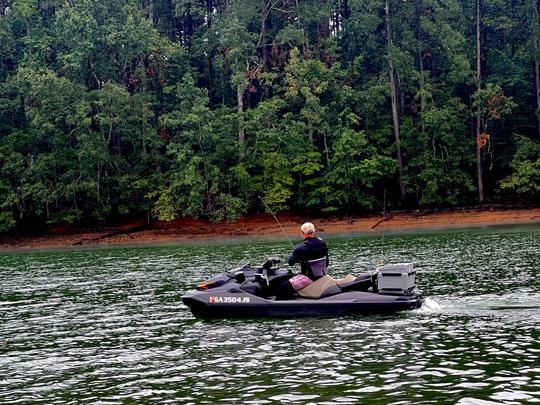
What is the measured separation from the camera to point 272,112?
186 ft

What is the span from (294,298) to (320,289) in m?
0.62

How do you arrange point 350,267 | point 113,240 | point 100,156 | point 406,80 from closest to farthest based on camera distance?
point 350,267
point 113,240
point 100,156
point 406,80

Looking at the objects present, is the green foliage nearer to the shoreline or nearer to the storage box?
the shoreline

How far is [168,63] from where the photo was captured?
61.9 m

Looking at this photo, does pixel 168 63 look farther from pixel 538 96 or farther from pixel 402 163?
pixel 538 96

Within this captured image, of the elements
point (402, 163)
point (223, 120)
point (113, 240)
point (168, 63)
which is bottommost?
point (113, 240)

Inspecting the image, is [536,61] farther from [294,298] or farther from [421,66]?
[294,298]

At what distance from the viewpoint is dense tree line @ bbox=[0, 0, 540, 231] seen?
53.6 m

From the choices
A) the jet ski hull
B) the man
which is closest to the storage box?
the jet ski hull

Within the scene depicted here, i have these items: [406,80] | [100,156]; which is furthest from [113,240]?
[406,80]

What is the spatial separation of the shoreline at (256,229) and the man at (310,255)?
27603mm

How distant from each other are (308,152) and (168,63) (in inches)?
615

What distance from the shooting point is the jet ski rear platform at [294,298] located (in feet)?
47.9

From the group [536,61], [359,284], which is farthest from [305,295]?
[536,61]
